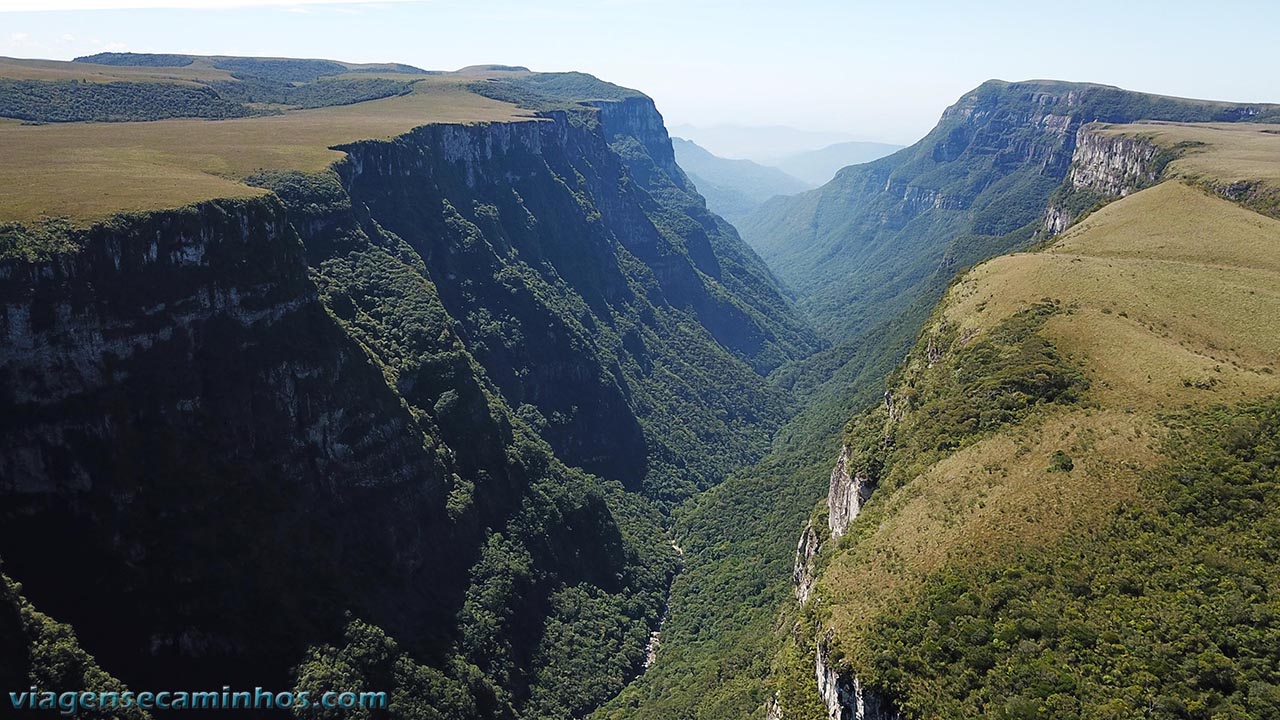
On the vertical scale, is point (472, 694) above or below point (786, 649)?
below

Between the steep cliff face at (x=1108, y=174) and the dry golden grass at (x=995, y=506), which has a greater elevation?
the steep cliff face at (x=1108, y=174)

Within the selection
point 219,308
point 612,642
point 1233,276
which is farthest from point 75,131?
point 1233,276

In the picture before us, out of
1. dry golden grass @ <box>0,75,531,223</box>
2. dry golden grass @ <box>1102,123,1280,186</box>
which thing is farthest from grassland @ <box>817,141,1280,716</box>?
dry golden grass @ <box>0,75,531,223</box>

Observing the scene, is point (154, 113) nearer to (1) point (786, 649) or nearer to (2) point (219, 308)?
(2) point (219, 308)

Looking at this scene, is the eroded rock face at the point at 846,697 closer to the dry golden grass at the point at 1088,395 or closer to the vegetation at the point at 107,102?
the dry golden grass at the point at 1088,395

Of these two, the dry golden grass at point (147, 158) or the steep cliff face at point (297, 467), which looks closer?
the steep cliff face at point (297, 467)

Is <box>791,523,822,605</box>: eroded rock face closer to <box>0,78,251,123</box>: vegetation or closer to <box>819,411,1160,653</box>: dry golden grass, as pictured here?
<box>819,411,1160,653</box>: dry golden grass

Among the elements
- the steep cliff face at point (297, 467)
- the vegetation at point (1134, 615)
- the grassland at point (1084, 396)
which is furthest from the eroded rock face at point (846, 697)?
the steep cliff face at point (297, 467)
